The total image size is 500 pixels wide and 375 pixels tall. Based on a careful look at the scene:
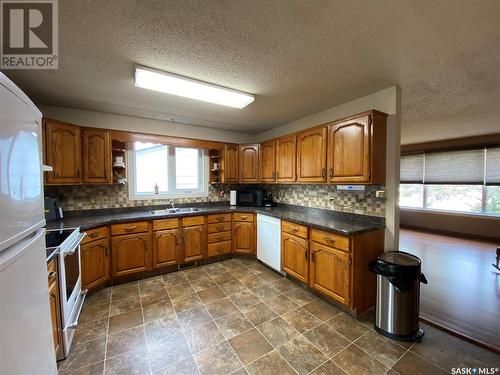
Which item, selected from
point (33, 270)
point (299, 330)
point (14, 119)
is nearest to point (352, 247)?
point (299, 330)

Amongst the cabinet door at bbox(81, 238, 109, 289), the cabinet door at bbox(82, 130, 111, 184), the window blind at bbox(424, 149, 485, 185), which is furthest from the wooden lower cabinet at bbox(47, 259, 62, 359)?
the window blind at bbox(424, 149, 485, 185)

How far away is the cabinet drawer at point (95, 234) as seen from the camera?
2307 mm

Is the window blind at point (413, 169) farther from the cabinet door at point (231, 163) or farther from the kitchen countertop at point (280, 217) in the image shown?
the cabinet door at point (231, 163)

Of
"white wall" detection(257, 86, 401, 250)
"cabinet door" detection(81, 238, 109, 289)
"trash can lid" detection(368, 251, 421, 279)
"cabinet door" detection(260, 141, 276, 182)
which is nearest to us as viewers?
"trash can lid" detection(368, 251, 421, 279)

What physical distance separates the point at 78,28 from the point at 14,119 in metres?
1.08

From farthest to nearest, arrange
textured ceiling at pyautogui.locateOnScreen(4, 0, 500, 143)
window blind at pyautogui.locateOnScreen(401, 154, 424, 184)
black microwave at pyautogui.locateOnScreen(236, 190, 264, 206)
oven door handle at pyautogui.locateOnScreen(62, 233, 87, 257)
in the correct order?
window blind at pyautogui.locateOnScreen(401, 154, 424, 184) → black microwave at pyautogui.locateOnScreen(236, 190, 264, 206) → oven door handle at pyautogui.locateOnScreen(62, 233, 87, 257) → textured ceiling at pyautogui.locateOnScreen(4, 0, 500, 143)

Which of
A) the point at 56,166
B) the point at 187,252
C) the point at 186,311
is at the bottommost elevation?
the point at 186,311

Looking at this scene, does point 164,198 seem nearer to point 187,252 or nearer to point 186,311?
point 187,252

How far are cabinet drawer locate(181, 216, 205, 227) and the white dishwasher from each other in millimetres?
Answer: 933

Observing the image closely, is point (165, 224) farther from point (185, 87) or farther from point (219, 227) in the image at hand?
point (185, 87)

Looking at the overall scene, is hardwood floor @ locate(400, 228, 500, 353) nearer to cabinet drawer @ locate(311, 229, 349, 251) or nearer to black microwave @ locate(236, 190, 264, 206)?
cabinet drawer @ locate(311, 229, 349, 251)

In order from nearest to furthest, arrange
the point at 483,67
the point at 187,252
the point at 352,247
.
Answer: the point at 483,67
the point at 352,247
the point at 187,252

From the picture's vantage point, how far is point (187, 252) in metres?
3.11

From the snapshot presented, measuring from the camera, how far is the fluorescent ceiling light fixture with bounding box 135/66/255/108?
1.85m
